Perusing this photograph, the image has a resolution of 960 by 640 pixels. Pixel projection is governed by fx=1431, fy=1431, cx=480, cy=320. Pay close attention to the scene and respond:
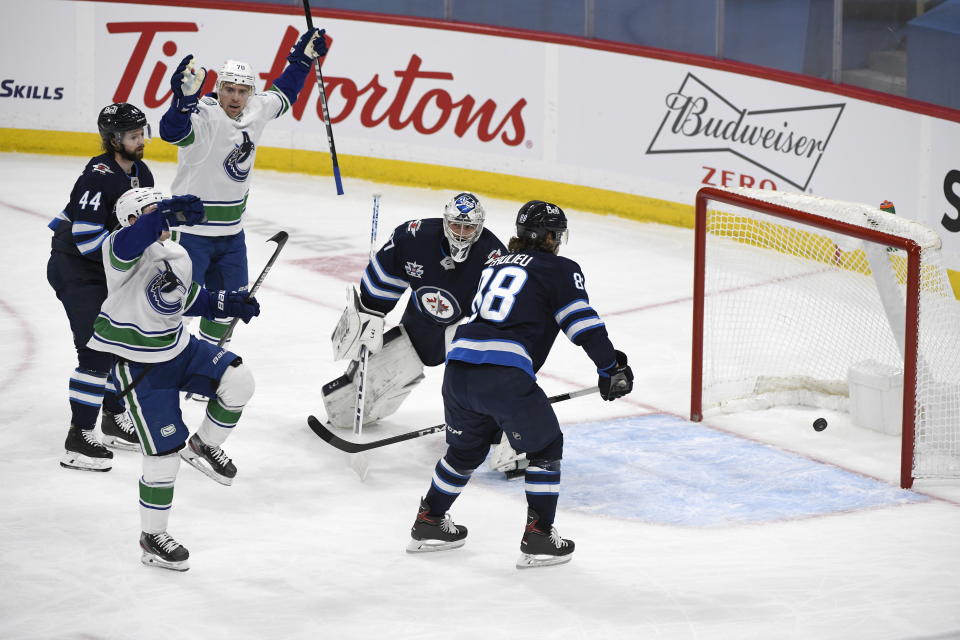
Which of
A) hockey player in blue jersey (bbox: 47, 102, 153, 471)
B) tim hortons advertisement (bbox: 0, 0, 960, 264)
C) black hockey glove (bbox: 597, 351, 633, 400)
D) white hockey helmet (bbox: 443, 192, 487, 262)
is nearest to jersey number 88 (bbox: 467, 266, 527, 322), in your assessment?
black hockey glove (bbox: 597, 351, 633, 400)

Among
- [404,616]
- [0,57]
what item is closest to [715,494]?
[404,616]

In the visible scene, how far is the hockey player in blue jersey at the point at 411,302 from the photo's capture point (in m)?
5.10

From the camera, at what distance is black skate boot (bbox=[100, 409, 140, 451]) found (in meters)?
5.40

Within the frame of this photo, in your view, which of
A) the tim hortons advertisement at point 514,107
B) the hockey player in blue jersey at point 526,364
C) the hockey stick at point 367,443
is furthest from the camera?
the tim hortons advertisement at point 514,107

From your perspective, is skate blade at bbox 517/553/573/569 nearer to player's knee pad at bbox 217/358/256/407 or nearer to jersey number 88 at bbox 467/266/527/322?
jersey number 88 at bbox 467/266/527/322

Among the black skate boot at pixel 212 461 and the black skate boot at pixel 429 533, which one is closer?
the black skate boot at pixel 429 533

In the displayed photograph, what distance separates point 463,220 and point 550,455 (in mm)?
982

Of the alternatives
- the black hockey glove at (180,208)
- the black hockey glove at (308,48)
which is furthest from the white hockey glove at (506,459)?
the black hockey glove at (308,48)

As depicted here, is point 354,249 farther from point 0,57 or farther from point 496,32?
point 0,57

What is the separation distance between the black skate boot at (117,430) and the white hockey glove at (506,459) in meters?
1.36

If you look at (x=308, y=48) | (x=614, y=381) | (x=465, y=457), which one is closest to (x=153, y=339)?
(x=465, y=457)

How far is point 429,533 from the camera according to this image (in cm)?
448

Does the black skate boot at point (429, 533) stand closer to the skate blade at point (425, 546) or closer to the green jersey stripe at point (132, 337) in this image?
the skate blade at point (425, 546)

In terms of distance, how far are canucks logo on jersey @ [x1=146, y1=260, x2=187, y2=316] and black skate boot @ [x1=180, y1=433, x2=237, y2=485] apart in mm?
773
